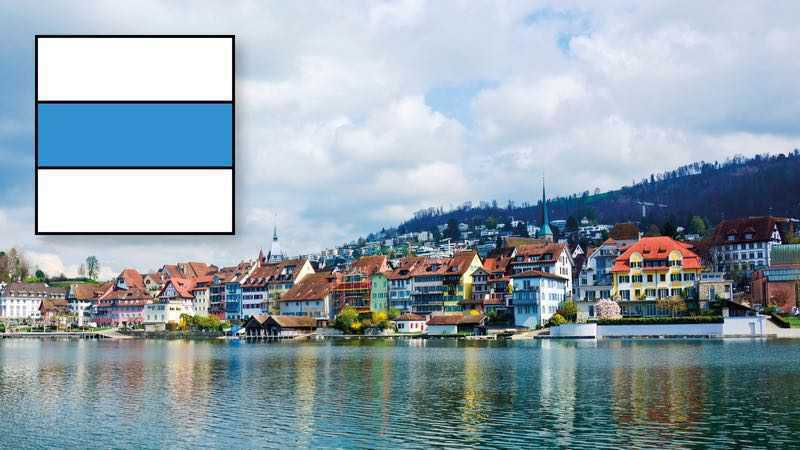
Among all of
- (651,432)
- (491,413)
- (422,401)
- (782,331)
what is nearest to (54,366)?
(422,401)

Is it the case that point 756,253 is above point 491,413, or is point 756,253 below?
above

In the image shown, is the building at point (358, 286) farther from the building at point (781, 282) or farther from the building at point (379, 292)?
the building at point (781, 282)

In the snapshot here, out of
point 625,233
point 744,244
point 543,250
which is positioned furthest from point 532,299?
point 625,233

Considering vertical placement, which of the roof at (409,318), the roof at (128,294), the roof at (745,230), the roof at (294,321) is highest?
the roof at (745,230)

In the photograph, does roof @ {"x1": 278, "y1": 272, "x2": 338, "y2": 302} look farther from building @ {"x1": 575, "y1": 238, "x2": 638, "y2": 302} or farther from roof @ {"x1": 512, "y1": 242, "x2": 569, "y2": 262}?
building @ {"x1": 575, "y1": 238, "x2": 638, "y2": 302}

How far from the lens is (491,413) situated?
35844mm

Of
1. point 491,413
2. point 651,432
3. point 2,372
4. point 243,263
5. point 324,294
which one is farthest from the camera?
point 243,263

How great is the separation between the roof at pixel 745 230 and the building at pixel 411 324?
50.9 m

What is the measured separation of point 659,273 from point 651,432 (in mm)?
89426

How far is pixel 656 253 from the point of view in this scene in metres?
118

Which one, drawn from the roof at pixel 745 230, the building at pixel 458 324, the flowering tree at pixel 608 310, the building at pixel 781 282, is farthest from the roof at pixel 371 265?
the building at pixel 781 282

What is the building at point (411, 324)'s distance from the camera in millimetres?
132375

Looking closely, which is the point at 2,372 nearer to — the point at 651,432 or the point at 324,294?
the point at 651,432

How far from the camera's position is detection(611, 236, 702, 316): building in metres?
115
